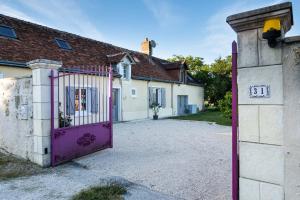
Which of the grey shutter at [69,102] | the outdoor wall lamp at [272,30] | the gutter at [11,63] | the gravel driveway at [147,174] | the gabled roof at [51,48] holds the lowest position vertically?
the gravel driveway at [147,174]

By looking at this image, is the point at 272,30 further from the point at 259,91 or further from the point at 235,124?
the point at 235,124

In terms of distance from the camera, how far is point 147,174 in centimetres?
511

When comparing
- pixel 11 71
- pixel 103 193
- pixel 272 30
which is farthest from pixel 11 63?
pixel 272 30

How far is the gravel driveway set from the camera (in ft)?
13.5

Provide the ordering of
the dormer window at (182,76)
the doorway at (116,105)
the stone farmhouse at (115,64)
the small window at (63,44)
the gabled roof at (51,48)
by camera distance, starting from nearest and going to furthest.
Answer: the gabled roof at (51,48) < the stone farmhouse at (115,64) < the small window at (63,44) < the doorway at (116,105) < the dormer window at (182,76)

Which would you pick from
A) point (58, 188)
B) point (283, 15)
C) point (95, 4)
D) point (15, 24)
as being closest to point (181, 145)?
point (58, 188)

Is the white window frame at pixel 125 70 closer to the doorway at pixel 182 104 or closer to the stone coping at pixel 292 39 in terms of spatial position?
the doorway at pixel 182 104

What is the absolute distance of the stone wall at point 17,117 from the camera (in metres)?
6.04

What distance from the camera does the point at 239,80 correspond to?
10.00 ft

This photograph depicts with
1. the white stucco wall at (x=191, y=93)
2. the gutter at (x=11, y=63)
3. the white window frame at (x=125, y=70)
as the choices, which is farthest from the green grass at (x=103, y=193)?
the white stucco wall at (x=191, y=93)

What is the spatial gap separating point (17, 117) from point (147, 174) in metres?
3.81

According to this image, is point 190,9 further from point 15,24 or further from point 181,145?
point 15,24

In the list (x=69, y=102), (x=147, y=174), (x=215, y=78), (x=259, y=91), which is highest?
(x=215, y=78)

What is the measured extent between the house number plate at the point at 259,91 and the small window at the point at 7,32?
42.6ft
